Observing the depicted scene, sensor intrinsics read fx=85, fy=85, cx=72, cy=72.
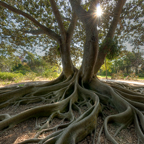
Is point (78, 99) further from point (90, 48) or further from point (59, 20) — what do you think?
point (59, 20)

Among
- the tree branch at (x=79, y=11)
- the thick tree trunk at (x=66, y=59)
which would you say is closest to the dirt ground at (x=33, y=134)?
the thick tree trunk at (x=66, y=59)

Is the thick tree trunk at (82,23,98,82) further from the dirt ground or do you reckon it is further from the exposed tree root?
the dirt ground

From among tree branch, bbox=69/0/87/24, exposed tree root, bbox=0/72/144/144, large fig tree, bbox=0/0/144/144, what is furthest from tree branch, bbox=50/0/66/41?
exposed tree root, bbox=0/72/144/144

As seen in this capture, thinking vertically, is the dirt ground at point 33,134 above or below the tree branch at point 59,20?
below

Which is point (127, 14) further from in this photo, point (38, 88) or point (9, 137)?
point (9, 137)

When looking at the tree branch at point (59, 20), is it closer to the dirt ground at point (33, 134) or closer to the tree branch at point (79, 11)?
the tree branch at point (79, 11)

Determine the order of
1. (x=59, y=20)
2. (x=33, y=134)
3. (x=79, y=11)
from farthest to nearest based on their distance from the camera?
(x=59, y=20)
(x=79, y=11)
(x=33, y=134)

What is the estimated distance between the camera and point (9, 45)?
660cm

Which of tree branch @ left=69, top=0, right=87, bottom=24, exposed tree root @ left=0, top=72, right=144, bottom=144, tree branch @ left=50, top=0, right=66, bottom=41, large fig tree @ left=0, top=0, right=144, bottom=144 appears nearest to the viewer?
exposed tree root @ left=0, top=72, right=144, bottom=144

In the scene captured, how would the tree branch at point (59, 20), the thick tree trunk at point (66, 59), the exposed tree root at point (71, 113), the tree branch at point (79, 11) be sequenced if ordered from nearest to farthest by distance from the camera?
the exposed tree root at point (71, 113), the tree branch at point (79, 11), the tree branch at point (59, 20), the thick tree trunk at point (66, 59)

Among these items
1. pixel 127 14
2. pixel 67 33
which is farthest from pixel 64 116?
pixel 127 14

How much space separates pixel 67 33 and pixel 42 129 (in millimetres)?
4616

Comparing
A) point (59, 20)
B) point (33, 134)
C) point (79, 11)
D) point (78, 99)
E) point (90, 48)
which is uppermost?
point (59, 20)

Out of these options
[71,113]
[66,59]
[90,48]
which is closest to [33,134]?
[71,113]
